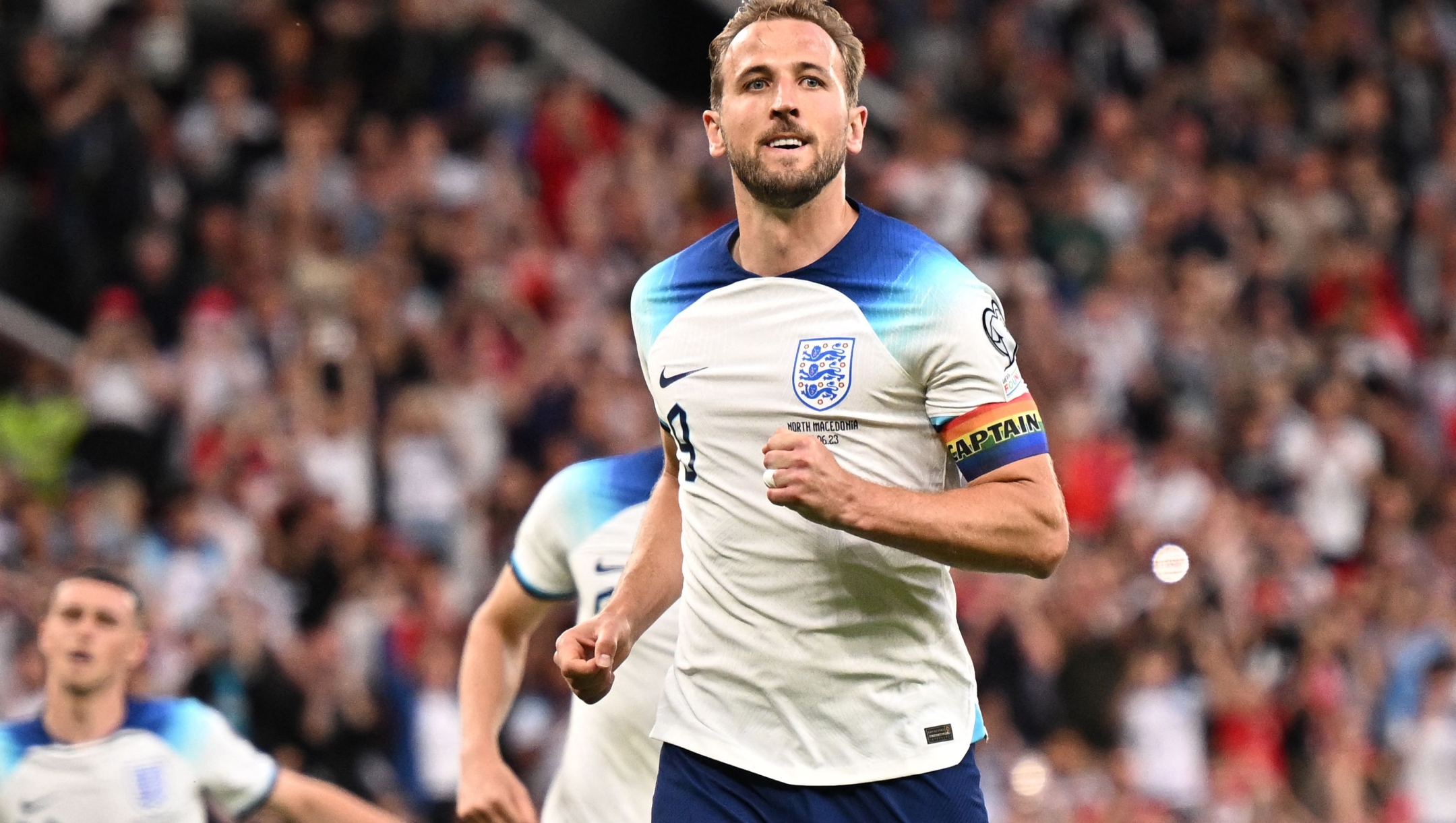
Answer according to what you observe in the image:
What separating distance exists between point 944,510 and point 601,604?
7.77ft

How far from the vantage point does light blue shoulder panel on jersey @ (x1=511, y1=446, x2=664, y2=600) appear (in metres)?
6.04

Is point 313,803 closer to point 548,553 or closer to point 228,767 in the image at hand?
point 228,767

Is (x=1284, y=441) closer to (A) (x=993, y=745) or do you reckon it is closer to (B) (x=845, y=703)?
(A) (x=993, y=745)

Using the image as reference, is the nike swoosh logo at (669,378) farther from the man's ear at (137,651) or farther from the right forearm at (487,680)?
the man's ear at (137,651)

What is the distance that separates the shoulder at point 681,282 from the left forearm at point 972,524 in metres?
0.76

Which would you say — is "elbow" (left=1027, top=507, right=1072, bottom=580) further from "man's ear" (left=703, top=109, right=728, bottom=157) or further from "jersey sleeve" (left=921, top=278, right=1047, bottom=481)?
"man's ear" (left=703, top=109, right=728, bottom=157)

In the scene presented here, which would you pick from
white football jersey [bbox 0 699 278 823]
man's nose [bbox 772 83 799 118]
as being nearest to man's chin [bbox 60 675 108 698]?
white football jersey [bbox 0 699 278 823]

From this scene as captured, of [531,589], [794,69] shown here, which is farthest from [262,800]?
[794,69]

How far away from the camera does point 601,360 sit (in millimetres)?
12961

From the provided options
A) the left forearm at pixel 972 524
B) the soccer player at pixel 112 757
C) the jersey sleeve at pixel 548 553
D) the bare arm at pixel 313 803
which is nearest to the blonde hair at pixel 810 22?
the left forearm at pixel 972 524

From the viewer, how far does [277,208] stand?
1351cm

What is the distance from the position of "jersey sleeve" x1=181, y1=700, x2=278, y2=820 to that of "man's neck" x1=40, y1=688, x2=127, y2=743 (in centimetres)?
26

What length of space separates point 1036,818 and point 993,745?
1.72 feet

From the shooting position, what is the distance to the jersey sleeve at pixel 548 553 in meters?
6.07
